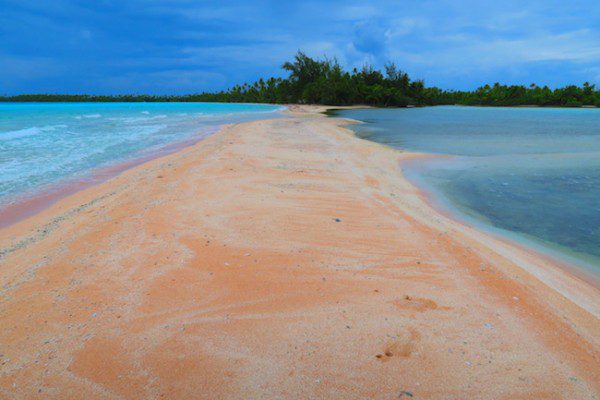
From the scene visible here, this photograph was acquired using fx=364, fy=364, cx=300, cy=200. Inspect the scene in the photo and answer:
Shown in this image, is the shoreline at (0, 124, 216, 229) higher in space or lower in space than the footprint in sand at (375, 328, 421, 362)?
lower

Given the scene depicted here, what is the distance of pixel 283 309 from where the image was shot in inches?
121

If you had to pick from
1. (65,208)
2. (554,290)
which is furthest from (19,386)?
(65,208)

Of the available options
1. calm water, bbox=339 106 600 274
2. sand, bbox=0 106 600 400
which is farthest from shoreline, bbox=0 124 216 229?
calm water, bbox=339 106 600 274

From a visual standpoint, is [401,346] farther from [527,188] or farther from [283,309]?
[527,188]

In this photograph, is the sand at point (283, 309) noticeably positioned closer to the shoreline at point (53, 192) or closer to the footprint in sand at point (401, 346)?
the footprint in sand at point (401, 346)

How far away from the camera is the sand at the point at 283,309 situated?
2.33m

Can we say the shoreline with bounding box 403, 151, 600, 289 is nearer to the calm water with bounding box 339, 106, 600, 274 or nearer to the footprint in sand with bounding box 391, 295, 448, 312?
the calm water with bounding box 339, 106, 600, 274

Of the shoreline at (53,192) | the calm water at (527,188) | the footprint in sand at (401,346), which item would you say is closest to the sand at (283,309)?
the footprint in sand at (401,346)

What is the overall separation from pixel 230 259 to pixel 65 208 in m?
4.45

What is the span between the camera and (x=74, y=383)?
7.57 ft

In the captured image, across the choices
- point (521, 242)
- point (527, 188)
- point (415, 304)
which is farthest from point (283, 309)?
point (527, 188)

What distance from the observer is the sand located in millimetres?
2332

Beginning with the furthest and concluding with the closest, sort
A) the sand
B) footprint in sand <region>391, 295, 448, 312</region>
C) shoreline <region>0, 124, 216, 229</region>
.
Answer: shoreline <region>0, 124, 216, 229</region> < footprint in sand <region>391, 295, 448, 312</region> < the sand

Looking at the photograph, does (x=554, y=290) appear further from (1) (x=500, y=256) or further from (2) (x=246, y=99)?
(2) (x=246, y=99)
